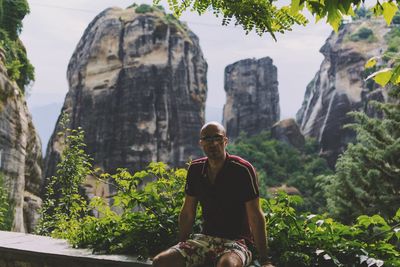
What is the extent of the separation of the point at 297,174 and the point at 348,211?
115 ft

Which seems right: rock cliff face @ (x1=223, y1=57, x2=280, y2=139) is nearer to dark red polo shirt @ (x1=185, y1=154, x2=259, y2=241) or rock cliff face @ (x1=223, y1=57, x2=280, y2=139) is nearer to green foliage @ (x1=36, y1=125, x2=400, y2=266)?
green foliage @ (x1=36, y1=125, x2=400, y2=266)

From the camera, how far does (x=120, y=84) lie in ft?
153

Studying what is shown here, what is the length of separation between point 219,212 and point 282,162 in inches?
2155

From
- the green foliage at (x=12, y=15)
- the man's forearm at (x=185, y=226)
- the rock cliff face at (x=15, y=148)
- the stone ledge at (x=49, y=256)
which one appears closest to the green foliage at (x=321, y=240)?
the man's forearm at (x=185, y=226)

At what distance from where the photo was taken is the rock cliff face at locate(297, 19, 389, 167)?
5297 centimetres

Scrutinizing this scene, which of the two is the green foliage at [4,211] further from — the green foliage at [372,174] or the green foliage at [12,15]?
the green foliage at [12,15]

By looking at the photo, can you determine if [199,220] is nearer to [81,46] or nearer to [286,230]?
[286,230]

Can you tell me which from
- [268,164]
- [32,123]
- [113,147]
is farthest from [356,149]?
[268,164]

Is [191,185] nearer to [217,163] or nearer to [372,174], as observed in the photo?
[217,163]

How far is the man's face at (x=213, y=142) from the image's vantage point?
2.93m

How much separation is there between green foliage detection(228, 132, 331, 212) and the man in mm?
44940

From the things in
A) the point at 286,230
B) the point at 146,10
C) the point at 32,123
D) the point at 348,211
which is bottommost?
the point at 348,211

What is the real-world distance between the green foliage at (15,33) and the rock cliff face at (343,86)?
37.4 meters

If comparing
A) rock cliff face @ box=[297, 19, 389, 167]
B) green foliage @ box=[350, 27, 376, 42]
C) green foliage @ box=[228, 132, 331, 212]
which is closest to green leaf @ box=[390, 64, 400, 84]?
green foliage @ box=[228, 132, 331, 212]
